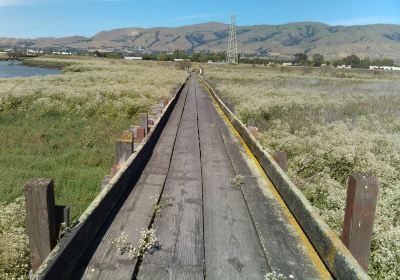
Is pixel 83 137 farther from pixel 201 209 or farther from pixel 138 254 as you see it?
pixel 138 254

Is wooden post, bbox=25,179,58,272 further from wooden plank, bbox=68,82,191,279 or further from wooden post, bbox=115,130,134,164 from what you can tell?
wooden post, bbox=115,130,134,164

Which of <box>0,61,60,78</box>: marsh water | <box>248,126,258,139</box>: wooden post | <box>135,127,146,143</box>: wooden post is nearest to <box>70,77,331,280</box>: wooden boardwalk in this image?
<box>135,127,146,143</box>: wooden post

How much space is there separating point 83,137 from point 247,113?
6746 mm

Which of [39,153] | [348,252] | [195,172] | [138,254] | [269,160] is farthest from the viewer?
[39,153]

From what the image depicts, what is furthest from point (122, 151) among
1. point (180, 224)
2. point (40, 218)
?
point (40, 218)

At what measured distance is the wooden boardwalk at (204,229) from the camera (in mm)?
3273

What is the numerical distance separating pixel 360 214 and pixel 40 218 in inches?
93.2

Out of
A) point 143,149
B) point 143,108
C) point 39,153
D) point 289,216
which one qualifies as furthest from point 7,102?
point 289,216

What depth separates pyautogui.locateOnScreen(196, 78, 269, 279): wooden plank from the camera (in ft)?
11.0

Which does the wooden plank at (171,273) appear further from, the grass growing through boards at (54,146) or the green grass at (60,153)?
the green grass at (60,153)

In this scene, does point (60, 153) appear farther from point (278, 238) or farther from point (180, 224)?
point (278, 238)

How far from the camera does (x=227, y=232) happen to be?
13.3 feet

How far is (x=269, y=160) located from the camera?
19.3 ft

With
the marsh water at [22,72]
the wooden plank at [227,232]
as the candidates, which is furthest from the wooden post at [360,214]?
the marsh water at [22,72]
